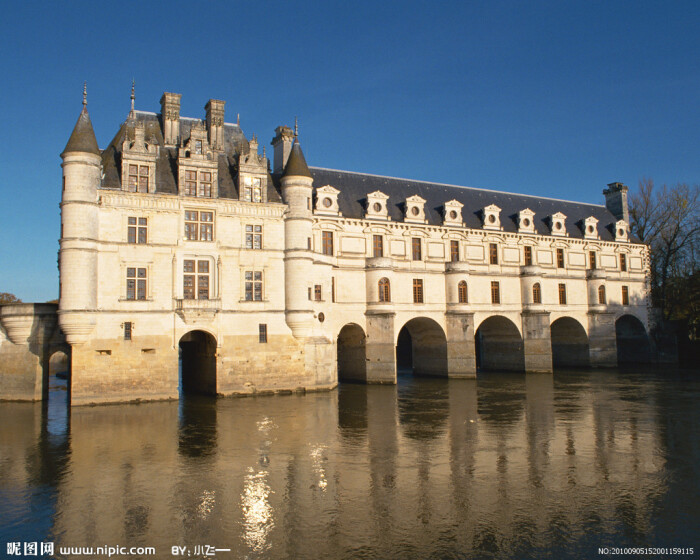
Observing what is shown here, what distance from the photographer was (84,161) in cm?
2828

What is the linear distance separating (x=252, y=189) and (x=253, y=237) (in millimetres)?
2811

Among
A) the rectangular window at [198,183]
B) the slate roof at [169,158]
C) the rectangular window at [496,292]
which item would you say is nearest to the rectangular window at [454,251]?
the rectangular window at [496,292]

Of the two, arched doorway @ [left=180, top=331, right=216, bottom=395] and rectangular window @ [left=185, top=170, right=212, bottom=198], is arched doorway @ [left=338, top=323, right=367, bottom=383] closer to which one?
arched doorway @ [left=180, top=331, right=216, bottom=395]

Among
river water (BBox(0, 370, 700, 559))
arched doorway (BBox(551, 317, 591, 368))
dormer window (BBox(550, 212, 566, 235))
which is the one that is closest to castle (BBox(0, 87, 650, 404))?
dormer window (BBox(550, 212, 566, 235))

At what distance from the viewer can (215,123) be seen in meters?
34.2

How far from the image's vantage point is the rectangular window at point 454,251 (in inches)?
1668

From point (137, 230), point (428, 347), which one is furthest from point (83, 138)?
point (428, 347)

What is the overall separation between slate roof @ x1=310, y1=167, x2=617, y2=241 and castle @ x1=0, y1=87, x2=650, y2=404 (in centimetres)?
18

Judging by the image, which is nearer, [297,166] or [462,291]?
[297,166]

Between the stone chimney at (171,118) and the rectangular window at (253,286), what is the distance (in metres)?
8.97

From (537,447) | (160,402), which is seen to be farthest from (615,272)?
(160,402)

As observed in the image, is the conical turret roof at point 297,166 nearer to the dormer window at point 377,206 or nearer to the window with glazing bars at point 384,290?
the dormer window at point 377,206

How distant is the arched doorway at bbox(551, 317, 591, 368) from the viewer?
47.7 meters

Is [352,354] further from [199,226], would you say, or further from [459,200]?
[459,200]
